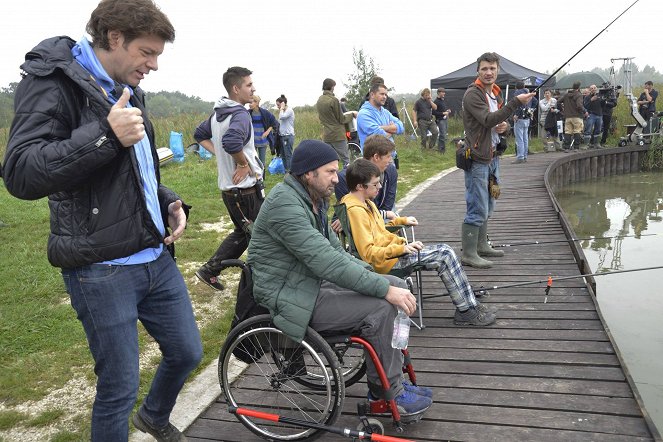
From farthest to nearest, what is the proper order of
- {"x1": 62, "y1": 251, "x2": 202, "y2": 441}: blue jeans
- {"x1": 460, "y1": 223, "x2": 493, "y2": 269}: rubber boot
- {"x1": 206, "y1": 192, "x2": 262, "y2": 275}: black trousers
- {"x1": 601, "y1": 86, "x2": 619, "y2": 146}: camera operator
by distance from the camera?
{"x1": 601, "y1": 86, "x2": 619, "y2": 146}: camera operator < {"x1": 460, "y1": 223, "x2": 493, "y2": 269}: rubber boot < {"x1": 206, "y1": 192, "x2": 262, "y2": 275}: black trousers < {"x1": 62, "y1": 251, "x2": 202, "y2": 441}: blue jeans

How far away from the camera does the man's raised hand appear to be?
1.69m

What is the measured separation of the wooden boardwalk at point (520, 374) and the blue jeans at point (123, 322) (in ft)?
2.46

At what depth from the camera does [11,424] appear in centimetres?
297

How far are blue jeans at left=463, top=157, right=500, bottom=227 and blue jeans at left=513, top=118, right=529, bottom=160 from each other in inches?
334

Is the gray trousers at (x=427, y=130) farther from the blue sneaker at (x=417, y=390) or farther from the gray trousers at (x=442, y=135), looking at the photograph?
A: the blue sneaker at (x=417, y=390)

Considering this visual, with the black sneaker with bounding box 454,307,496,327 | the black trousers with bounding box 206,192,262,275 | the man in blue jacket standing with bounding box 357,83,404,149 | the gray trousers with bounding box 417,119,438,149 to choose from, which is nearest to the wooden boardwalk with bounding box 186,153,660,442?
the black sneaker with bounding box 454,307,496,327

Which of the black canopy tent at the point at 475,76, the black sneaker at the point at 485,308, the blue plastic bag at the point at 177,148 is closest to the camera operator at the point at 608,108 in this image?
the black canopy tent at the point at 475,76

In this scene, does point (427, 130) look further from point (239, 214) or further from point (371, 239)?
point (371, 239)

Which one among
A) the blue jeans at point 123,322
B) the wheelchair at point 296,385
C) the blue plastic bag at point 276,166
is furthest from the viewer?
the blue plastic bag at point 276,166

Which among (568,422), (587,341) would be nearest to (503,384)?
(568,422)

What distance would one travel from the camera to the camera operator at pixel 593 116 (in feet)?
48.6

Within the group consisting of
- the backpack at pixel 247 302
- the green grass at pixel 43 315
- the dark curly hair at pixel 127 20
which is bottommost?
the green grass at pixel 43 315

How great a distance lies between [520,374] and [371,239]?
1.13 m

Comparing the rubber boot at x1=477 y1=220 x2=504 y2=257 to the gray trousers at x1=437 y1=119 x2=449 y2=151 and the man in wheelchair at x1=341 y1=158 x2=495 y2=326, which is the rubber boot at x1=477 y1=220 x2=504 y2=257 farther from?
the gray trousers at x1=437 y1=119 x2=449 y2=151
